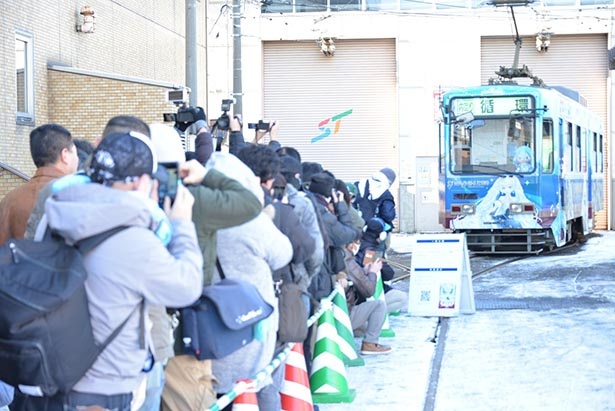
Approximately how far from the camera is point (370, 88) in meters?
31.9

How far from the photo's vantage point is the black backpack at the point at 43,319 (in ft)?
13.1

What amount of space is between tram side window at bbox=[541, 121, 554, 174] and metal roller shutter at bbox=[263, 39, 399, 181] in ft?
36.8

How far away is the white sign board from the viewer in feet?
42.4

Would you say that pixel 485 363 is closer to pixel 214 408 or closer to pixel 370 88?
pixel 214 408

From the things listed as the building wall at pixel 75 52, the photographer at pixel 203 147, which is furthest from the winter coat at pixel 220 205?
the building wall at pixel 75 52

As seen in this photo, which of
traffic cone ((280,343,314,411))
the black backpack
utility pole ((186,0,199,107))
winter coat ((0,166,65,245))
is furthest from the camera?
utility pole ((186,0,199,107))

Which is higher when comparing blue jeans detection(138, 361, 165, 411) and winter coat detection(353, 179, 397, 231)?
winter coat detection(353, 179, 397, 231)

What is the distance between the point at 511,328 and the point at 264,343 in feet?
22.2

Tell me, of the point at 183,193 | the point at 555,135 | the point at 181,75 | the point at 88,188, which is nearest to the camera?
the point at 88,188

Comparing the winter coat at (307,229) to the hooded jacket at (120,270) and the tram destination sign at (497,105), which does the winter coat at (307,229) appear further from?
the tram destination sign at (497,105)

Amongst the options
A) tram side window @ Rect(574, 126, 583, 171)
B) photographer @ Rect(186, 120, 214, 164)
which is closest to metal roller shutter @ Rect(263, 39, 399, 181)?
tram side window @ Rect(574, 126, 583, 171)

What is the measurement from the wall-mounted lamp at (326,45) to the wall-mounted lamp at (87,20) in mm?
11285

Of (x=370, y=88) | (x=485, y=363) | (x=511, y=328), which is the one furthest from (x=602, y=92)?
(x=485, y=363)

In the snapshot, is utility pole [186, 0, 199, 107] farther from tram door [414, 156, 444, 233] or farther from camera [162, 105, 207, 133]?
tram door [414, 156, 444, 233]
